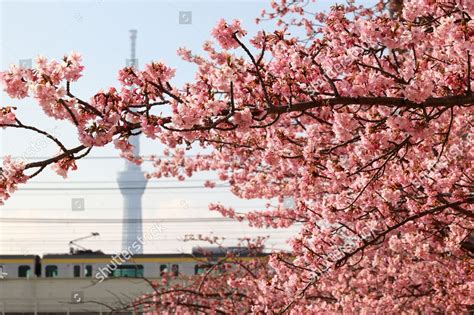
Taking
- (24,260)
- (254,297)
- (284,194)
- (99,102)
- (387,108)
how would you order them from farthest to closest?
(24,260), (254,297), (284,194), (387,108), (99,102)

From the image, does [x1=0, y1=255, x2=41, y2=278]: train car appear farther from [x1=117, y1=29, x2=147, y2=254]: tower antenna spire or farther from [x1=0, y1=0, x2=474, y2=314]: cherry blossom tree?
[x1=117, y1=29, x2=147, y2=254]: tower antenna spire

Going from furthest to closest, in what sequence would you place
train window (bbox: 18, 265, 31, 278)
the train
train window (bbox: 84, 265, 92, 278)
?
train window (bbox: 18, 265, 31, 278)
train window (bbox: 84, 265, 92, 278)
the train

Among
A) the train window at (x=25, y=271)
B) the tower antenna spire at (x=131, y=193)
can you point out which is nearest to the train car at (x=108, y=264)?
the train window at (x=25, y=271)

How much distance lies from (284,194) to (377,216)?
2.45m

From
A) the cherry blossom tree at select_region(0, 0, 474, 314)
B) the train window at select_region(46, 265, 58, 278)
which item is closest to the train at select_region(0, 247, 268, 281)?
the train window at select_region(46, 265, 58, 278)

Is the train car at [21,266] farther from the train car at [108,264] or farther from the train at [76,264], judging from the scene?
the train car at [108,264]

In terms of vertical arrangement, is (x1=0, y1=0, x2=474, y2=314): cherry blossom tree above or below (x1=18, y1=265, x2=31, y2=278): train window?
above

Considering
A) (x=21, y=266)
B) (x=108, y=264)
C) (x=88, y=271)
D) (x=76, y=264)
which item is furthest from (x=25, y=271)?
(x=108, y=264)

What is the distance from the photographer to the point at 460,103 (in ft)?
13.6

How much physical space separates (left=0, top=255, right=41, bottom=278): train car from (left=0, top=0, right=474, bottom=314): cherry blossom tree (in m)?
17.9

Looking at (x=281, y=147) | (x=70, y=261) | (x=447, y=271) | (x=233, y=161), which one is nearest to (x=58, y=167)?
(x=281, y=147)

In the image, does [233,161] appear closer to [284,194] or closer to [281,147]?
[284,194]

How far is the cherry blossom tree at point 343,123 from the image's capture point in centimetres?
402

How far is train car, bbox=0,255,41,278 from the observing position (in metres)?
25.0
